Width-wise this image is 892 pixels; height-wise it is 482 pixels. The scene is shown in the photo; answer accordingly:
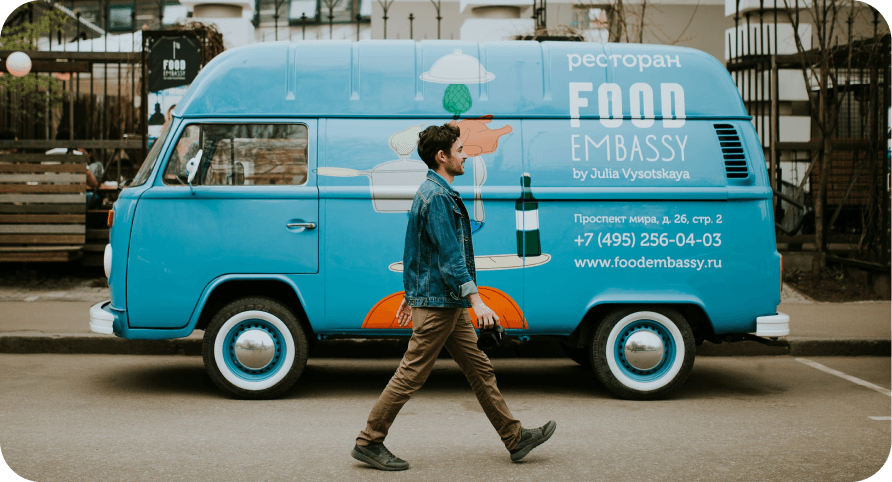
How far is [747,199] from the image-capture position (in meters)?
6.14

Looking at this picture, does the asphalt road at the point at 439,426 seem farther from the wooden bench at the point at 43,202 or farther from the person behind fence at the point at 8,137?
the person behind fence at the point at 8,137

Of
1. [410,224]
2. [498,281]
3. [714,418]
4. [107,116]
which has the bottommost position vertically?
[714,418]

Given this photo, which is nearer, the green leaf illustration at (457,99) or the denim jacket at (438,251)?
the denim jacket at (438,251)

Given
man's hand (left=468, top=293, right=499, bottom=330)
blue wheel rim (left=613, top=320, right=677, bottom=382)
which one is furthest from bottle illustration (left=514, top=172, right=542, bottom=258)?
man's hand (left=468, top=293, right=499, bottom=330)

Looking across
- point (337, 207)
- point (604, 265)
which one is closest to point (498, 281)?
point (604, 265)

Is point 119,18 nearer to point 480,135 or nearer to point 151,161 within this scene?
point 151,161

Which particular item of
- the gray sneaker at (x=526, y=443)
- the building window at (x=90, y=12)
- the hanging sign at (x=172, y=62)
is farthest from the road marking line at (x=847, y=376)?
the building window at (x=90, y=12)

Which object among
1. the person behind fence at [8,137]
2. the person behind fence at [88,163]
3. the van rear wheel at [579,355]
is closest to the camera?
the van rear wheel at [579,355]

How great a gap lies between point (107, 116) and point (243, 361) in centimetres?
759

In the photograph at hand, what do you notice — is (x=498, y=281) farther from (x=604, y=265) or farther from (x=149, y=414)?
(x=149, y=414)

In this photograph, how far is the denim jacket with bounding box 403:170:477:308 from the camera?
14.2 ft

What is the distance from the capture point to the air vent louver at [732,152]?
618cm

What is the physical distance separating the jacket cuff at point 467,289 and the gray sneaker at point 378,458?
3.28 ft

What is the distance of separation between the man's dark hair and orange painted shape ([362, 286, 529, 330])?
1.80 m
